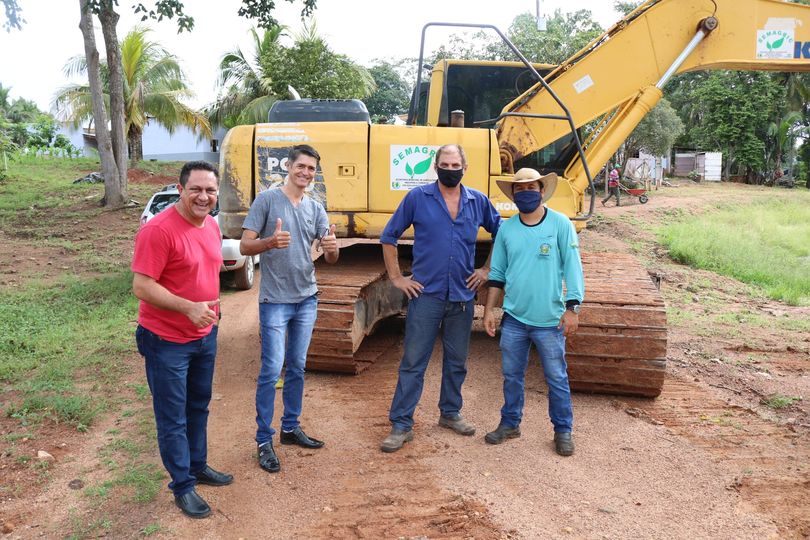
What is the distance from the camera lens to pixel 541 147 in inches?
262

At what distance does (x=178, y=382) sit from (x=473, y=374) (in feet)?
10.5

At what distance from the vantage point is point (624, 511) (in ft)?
12.4

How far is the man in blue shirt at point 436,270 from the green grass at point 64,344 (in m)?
2.42

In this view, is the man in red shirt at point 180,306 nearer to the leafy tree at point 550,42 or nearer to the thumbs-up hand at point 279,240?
the thumbs-up hand at point 279,240

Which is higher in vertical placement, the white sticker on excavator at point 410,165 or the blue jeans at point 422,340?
the white sticker on excavator at point 410,165

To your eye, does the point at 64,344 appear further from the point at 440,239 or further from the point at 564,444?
the point at 564,444

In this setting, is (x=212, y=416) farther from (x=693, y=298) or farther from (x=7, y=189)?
(x=7, y=189)

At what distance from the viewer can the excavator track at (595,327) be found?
17.5ft

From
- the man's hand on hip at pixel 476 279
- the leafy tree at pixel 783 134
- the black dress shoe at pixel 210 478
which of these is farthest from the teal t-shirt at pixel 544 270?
the leafy tree at pixel 783 134

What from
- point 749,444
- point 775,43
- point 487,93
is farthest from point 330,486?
point 775,43

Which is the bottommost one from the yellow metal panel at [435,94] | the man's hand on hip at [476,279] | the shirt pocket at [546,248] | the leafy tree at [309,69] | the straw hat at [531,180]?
the man's hand on hip at [476,279]

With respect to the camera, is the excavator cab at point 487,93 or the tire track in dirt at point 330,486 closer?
the tire track in dirt at point 330,486

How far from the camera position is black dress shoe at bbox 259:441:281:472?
4.26m

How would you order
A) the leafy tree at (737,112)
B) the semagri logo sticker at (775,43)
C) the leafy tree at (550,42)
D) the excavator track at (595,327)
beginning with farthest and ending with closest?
the leafy tree at (737,112)
the leafy tree at (550,42)
the semagri logo sticker at (775,43)
the excavator track at (595,327)
